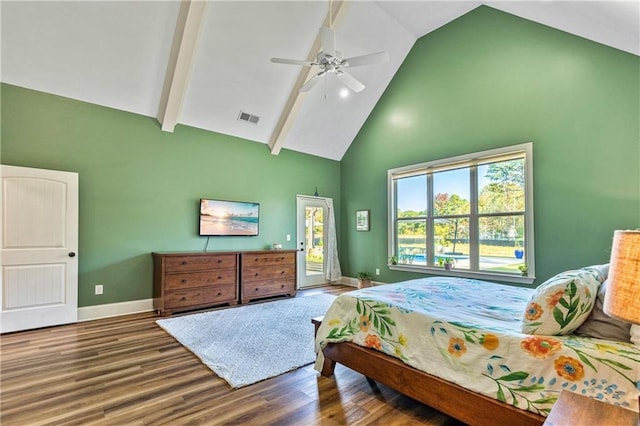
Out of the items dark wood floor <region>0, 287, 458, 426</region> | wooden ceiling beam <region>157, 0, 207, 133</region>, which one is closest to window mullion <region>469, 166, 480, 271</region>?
dark wood floor <region>0, 287, 458, 426</region>

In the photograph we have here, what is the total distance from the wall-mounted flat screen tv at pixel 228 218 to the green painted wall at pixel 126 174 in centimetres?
13

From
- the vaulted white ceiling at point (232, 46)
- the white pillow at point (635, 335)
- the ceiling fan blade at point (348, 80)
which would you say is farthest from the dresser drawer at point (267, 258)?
the white pillow at point (635, 335)

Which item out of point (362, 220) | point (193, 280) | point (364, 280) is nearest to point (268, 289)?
point (193, 280)

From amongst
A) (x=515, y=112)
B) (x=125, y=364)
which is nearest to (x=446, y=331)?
(x=125, y=364)

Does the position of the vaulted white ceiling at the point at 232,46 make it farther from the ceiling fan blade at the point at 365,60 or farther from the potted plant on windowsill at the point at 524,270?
the potted plant on windowsill at the point at 524,270

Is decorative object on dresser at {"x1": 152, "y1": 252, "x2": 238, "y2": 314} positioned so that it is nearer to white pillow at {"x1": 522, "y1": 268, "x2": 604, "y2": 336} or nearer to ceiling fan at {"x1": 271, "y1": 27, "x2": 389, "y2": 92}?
ceiling fan at {"x1": 271, "y1": 27, "x2": 389, "y2": 92}

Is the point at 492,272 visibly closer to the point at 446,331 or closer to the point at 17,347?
the point at 446,331

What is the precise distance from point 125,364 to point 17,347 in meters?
1.44

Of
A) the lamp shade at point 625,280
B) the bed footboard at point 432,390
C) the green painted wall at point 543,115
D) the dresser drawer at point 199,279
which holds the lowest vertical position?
the bed footboard at point 432,390

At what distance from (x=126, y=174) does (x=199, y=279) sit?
1896 millimetres

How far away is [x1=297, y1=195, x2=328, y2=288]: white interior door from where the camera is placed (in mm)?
6543

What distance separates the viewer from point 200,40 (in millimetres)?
4207

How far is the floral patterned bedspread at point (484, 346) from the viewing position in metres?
1.40

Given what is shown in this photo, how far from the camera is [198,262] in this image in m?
4.64
